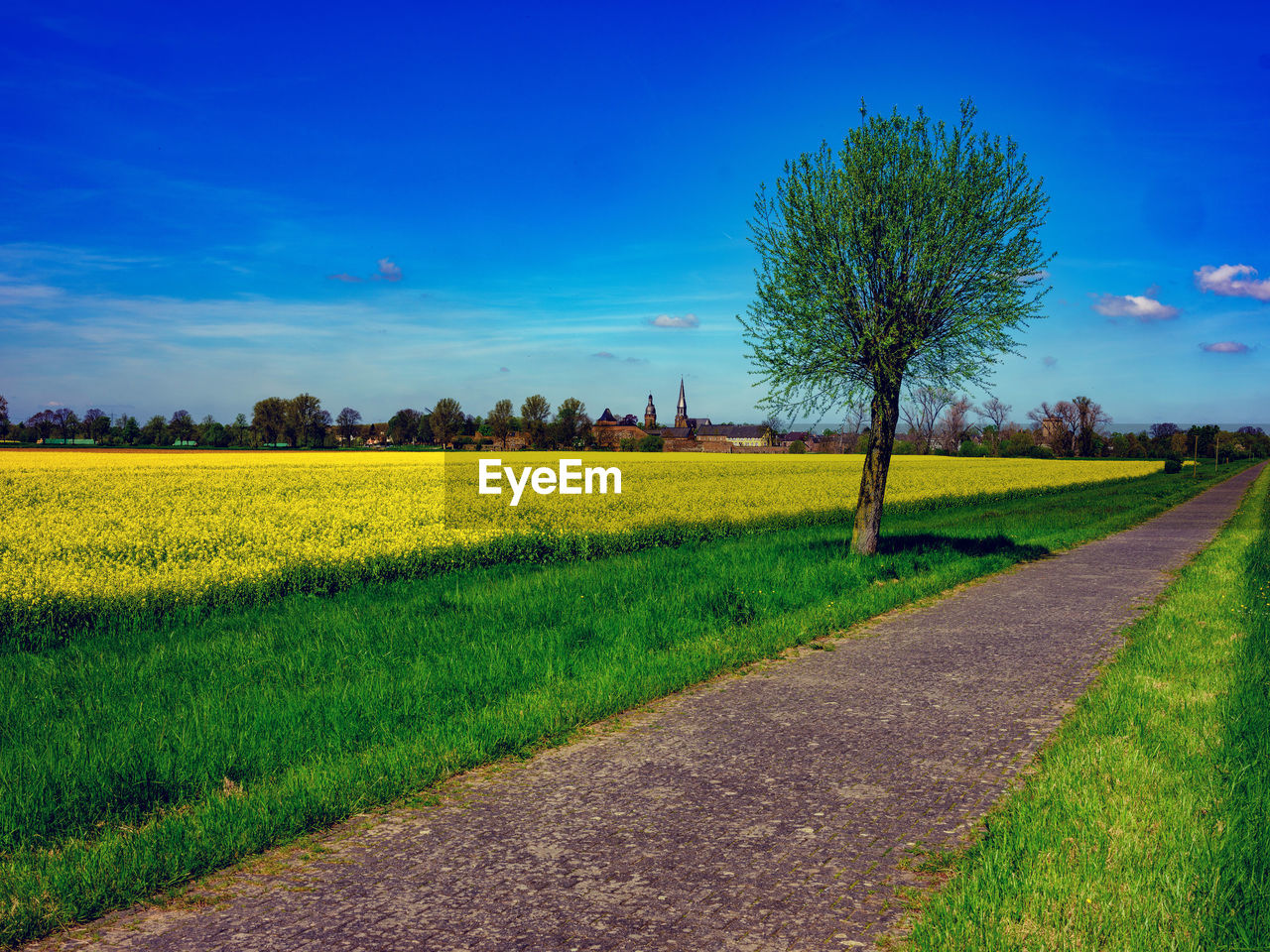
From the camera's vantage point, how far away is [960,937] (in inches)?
128

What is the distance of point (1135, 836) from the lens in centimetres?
414

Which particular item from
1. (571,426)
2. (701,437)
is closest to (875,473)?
(571,426)

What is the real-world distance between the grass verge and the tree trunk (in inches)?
298

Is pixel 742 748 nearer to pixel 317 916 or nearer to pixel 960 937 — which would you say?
pixel 960 937

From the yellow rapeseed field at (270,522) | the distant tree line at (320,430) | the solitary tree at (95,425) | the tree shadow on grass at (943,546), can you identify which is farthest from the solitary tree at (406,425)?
the tree shadow on grass at (943,546)

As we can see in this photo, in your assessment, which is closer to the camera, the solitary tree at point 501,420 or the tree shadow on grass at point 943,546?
the tree shadow on grass at point 943,546

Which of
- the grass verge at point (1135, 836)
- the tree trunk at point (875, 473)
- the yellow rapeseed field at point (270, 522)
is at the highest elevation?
the tree trunk at point (875, 473)

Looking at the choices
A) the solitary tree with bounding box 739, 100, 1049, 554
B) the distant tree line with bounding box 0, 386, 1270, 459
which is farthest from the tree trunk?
the distant tree line with bounding box 0, 386, 1270, 459

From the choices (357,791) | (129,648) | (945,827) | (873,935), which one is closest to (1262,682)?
(945,827)

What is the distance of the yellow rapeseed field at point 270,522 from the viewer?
36.6ft

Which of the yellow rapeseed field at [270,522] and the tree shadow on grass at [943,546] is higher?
the yellow rapeseed field at [270,522]

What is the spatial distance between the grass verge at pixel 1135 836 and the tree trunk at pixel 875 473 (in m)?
7.57

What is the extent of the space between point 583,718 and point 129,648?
566 cm

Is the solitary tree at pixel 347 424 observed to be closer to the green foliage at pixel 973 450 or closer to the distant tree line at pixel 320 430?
the distant tree line at pixel 320 430
